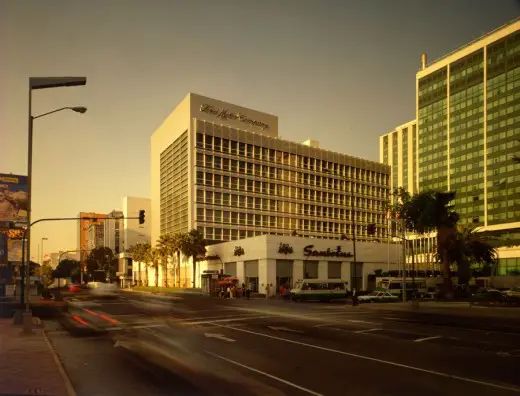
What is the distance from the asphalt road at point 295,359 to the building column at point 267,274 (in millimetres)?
48799


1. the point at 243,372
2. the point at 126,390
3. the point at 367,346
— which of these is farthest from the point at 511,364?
the point at 126,390

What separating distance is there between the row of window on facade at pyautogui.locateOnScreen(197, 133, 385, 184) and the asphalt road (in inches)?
3001

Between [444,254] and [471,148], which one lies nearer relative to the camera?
[444,254]

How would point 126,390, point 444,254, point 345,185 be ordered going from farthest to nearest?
1. point 345,185
2. point 444,254
3. point 126,390

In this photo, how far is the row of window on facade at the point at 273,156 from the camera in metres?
105

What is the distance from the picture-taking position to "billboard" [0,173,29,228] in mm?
49312

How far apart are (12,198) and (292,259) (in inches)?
1676

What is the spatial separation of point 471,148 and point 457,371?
428 ft

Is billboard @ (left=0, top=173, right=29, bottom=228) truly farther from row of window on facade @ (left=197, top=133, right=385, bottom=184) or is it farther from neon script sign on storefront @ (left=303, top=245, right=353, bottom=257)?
row of window on facade @ (left=197, top=133, right=385, bottom=184)

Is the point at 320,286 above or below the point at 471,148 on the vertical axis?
below

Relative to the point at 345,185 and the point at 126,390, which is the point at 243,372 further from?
the point at 345,185

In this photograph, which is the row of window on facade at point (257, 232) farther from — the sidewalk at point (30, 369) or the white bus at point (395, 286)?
the sidewalk at point (30, 369)

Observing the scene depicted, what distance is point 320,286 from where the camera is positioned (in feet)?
190

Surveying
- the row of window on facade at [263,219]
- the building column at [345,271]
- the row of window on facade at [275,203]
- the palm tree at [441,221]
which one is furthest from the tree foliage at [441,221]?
the row of window on facade at [263,219]
